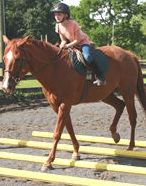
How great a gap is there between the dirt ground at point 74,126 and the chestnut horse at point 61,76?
1.63 ft

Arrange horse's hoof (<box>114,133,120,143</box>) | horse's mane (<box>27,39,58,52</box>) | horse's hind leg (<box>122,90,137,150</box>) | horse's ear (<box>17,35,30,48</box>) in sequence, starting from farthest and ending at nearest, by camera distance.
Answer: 1. horse's hoof (<box>114,133,120,143</box>)
2. horse's hind leg (<box>122,90,137,150</box>)
3. horse's mane (<box>27,39,58,52</box>)
4. horse's ear (<box>17,35,30,48</box>)

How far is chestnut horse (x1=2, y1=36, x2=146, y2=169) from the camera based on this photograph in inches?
170

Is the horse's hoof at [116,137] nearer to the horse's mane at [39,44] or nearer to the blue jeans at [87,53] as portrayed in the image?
the blue jeans at [87,53]

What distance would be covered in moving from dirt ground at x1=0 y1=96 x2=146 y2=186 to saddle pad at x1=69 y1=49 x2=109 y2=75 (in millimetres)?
1712

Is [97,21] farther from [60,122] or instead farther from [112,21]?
[60,122]

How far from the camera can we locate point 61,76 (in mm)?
4836

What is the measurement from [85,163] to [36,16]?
40347mm

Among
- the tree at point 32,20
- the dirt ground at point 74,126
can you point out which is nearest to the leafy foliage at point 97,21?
the tree at point 32,20

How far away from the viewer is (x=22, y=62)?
14.4ft

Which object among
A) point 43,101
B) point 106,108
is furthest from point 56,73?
point 43,101

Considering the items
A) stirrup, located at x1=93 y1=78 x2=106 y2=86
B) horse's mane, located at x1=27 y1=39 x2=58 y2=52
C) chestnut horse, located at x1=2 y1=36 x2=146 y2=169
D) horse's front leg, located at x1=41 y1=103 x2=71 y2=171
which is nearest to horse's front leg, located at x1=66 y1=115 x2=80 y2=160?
chestnut horse, located at x1=2 y1=36 x2=146 y2=169

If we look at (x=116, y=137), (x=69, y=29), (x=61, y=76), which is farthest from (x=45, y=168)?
(x=69, y=29)

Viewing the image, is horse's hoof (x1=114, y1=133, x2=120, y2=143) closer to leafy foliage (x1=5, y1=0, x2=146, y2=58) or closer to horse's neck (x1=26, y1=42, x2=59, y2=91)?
horse's neck (x1=26, y1=42, x2=59, y2=91)

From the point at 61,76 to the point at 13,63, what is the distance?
3.01 feet
